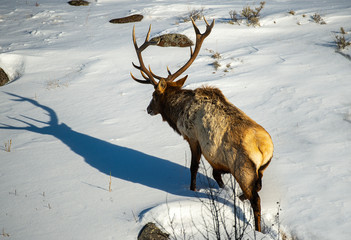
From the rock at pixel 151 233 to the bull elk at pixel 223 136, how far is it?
1.02 m

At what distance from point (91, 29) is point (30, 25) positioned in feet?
11.3

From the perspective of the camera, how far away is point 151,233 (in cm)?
319

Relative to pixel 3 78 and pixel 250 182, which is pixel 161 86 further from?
pixel 3 78

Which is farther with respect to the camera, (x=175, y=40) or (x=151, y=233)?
(x=175, y=40)

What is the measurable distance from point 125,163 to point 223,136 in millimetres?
2187

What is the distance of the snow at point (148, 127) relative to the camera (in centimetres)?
355

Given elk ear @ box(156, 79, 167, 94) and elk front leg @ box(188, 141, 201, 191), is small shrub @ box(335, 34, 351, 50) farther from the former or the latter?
elk front leg @ box(188, 141, 201, 191)

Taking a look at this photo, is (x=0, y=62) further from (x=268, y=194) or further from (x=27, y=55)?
(x=268, y=194)

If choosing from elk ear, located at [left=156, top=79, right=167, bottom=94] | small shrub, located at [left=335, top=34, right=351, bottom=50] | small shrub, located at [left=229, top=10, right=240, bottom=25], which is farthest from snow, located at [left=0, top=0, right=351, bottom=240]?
elk ear, located at [left=156, top=79, right=167, bottom=94]

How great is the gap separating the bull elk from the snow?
0.44 metres

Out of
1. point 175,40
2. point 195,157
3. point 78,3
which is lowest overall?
point 195,157

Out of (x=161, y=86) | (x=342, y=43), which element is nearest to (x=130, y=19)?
(x=342, y=43)

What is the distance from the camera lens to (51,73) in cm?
905

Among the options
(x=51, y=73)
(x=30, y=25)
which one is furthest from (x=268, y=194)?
(x=30, y=25)
